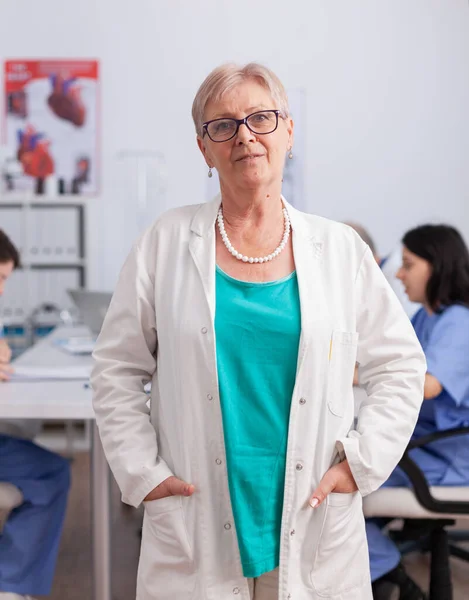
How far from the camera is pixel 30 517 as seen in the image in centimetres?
215

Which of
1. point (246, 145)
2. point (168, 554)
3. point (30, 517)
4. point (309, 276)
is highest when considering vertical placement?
point (246, 145)

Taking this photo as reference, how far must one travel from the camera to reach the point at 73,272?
14.8ft

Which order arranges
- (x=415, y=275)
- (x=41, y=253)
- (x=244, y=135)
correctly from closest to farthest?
1. (x=244, y=135)
2. (x=415, y=275)
3. (x=41, y=253)

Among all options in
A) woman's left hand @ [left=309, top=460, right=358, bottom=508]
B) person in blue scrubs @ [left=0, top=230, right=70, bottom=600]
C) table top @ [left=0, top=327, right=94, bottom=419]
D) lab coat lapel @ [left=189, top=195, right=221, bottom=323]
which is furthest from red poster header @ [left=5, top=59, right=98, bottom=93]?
woman's left hand @ [left=309, top=460, right=358, bottom=508]

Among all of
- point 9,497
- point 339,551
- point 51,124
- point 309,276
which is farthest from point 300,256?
point 51,124

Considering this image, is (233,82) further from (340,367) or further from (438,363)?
(438,363)

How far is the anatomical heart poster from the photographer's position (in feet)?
15.9

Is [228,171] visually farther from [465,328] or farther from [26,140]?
[26,140]

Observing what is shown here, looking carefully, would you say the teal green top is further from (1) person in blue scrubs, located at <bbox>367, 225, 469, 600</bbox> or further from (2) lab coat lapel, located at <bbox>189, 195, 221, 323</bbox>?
(1) person in blue scrubs, located at <bbox>367, 225, 469, 600</bbox>

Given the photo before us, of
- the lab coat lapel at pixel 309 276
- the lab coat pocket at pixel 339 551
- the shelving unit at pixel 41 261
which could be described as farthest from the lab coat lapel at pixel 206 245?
the shelving unit at pixel 41 261

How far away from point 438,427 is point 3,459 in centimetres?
126

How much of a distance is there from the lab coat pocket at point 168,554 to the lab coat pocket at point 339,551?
0.22m

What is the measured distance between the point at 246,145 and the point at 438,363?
109 centimetres

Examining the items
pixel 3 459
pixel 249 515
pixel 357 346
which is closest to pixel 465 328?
pixel 357 346
